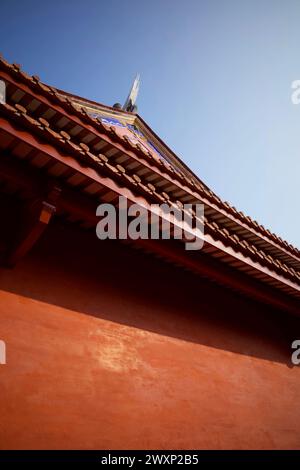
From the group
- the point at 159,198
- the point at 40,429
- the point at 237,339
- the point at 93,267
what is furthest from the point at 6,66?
the point at 237,339

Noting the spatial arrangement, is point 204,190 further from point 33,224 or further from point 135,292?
point 33,224

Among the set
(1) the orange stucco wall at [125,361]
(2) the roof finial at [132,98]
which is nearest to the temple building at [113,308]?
(1) the orange stucco wall at [125,361]

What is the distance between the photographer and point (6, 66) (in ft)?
8.67

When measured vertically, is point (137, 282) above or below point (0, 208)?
below

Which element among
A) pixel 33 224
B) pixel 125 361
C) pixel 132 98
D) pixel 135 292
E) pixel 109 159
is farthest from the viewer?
pixel 132 98

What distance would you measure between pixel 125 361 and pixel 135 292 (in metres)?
0.79

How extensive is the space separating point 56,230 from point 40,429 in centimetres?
174

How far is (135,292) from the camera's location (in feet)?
11.2

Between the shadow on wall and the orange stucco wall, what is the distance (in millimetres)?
13

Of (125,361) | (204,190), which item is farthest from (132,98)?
(125,361)

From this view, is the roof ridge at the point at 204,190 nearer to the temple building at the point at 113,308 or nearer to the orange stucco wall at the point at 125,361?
the temple building at the point at 113,308
